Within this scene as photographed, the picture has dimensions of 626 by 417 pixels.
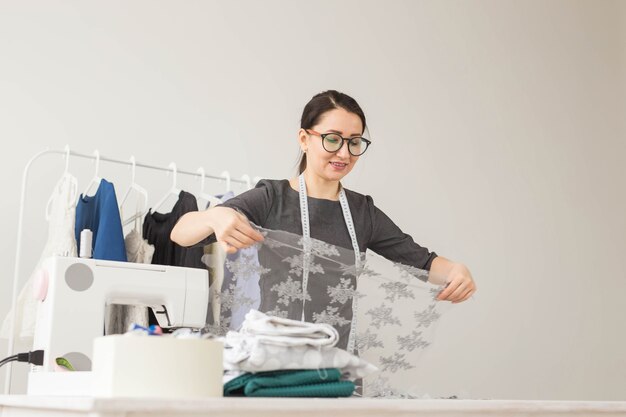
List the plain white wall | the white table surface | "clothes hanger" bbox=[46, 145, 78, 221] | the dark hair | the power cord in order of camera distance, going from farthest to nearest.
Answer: the plain white wall → "clothes hanger" bbox=[46, 145, 78, 221] → the dark hair → the power cord → the white table surface

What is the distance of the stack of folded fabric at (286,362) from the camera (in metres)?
1.10

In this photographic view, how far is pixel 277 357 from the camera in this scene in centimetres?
111

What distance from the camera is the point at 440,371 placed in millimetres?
3633

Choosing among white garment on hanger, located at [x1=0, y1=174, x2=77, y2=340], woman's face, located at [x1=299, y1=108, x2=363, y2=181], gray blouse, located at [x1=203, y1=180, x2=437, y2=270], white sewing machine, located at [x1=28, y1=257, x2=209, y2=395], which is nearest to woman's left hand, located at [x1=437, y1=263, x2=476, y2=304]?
gray blouse, located at [x1=203, y1=180, x2=437, y2=270]

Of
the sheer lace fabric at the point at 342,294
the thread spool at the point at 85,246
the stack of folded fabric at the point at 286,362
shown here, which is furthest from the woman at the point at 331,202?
the stack of folded fabric at the point at 286,362

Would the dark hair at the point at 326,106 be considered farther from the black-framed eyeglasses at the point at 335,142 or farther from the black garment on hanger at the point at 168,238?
the black garment on hanger at the point at 168,238

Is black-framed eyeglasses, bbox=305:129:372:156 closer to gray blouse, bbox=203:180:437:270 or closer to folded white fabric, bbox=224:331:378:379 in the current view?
gray blouse, bbox=203:180:437:270

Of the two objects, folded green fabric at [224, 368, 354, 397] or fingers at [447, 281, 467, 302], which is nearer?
folded green fabric at [224, 368, 354, 397]

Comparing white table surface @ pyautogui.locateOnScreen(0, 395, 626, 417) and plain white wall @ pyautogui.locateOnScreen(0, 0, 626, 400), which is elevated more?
plain white wall @ pyautogui.locateOnScreen(0, 0, 626, 400)

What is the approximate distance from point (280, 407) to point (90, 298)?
114 cm

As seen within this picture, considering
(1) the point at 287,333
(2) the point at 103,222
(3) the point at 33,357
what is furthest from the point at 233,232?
(2) the point at 103,222

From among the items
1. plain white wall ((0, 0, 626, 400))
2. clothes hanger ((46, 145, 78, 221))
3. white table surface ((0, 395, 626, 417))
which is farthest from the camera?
plain white wall ((0, 0, 626, 400))

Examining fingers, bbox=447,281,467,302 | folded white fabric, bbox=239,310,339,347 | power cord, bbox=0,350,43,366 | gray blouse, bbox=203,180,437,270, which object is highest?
gray blouse, bbox=203,180,437,270

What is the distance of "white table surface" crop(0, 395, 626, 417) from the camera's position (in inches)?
35.9
